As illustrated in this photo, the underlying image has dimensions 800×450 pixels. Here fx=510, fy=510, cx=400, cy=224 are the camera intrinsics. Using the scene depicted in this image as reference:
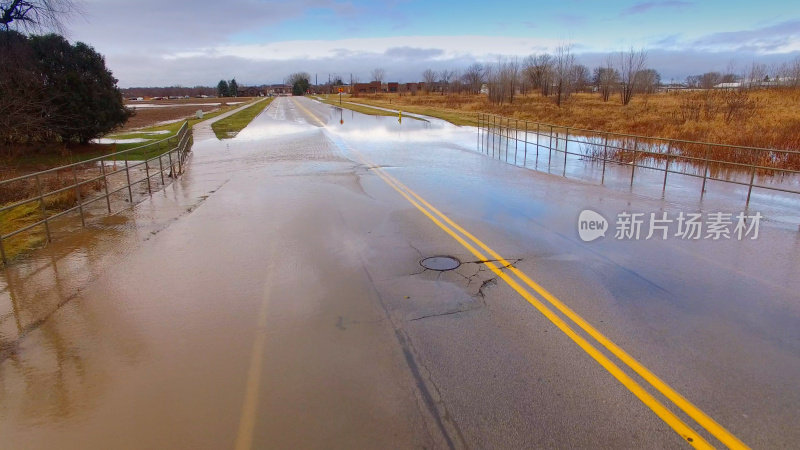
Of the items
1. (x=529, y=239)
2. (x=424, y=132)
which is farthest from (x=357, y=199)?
(x=424, y=132)

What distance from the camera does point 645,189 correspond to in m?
12.9

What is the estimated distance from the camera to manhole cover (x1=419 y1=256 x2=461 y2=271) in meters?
7.15

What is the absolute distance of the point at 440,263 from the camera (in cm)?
732

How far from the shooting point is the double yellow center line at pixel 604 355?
3.70m

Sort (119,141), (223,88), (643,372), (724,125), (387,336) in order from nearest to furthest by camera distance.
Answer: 1. (643,372)
2. (387,336)
3. (724,125)
4. (119,141)
5. (223,88)

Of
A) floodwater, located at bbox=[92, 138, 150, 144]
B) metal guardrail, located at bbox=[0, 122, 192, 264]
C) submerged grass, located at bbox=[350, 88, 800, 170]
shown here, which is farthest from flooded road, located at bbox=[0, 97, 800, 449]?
floodwater, located at bbox=[92, 138, 150, 144]

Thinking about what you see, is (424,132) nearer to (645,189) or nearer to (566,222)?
(645,189)

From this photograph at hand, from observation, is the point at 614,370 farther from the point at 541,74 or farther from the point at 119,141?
the point at 541,74

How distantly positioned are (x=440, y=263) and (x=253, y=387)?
3594 mm

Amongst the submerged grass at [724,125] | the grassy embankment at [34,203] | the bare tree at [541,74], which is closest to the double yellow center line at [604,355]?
the grassy embankment at [34,203]

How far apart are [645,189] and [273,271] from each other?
10.0m

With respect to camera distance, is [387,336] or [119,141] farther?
[119,141]

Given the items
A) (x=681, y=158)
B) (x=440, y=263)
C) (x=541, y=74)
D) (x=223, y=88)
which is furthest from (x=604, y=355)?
(x=223, y=88)
